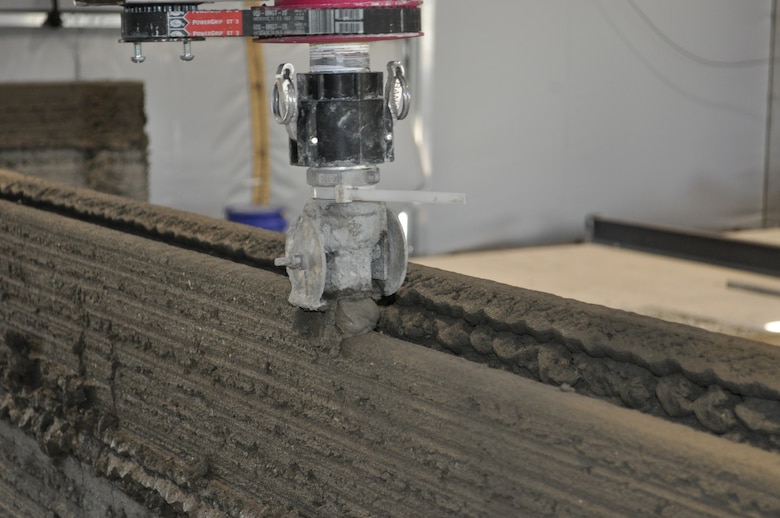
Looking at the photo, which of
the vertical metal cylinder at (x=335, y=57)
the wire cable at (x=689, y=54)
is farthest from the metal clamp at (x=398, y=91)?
the wire cable at (x=689, y=54)

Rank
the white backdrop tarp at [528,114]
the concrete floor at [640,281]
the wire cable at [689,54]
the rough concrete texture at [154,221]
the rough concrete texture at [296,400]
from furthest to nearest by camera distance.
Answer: the wire cable at [689,54] < the white backdrop tarp at [528,114] < the concrete floor at [640,281] < the rough concrete texture at [154,221] < the rough concrete texture at [296,400]

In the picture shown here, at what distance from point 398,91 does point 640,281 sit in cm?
465

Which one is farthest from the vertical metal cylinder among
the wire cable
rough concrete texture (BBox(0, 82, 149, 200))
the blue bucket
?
the wire cable

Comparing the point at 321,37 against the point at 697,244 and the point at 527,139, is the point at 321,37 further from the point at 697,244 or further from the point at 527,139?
the point at 527,139

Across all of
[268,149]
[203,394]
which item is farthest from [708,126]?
[203,394]

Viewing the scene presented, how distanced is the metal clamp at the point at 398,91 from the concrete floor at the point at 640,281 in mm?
3411

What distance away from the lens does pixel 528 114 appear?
7086 mm

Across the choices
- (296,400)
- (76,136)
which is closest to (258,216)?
(76,136)

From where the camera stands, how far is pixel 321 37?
1.56m

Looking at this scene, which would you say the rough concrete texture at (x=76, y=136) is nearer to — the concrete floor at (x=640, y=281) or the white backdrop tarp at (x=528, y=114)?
the white backdrop tarp at (x=528, y=114)

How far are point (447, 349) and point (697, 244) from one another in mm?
4736

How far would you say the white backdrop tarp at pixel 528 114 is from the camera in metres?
5.89

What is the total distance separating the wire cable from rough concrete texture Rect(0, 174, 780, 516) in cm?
565

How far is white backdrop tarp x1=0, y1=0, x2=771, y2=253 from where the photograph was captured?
19.3 ft
